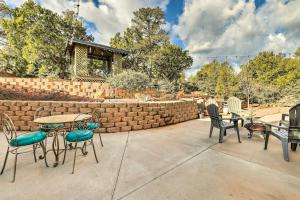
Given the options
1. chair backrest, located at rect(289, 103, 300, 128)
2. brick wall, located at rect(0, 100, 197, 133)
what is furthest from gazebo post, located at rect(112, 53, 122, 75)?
chair backrest, located at rect(289, 103, 300, 128)

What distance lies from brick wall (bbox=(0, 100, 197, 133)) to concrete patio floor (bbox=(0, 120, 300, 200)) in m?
0.94

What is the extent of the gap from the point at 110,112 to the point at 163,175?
102 inches

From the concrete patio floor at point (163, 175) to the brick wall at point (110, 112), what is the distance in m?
0.94

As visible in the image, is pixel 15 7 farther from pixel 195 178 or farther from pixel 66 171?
pixel 195 178

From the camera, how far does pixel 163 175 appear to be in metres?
2.09

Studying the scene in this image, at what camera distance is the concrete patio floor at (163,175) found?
1.71m

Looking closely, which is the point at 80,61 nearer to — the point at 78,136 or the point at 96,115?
the point at 96,115

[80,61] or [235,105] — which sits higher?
[80,61]

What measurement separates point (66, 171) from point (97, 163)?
1.42ft

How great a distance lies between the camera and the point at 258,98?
484 inches

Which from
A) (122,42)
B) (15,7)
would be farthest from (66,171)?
(122,42)

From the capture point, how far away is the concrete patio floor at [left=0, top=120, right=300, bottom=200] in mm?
1710

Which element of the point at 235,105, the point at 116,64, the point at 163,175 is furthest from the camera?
the point at 116,64

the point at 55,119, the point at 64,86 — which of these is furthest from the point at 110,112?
the point at 64,86
